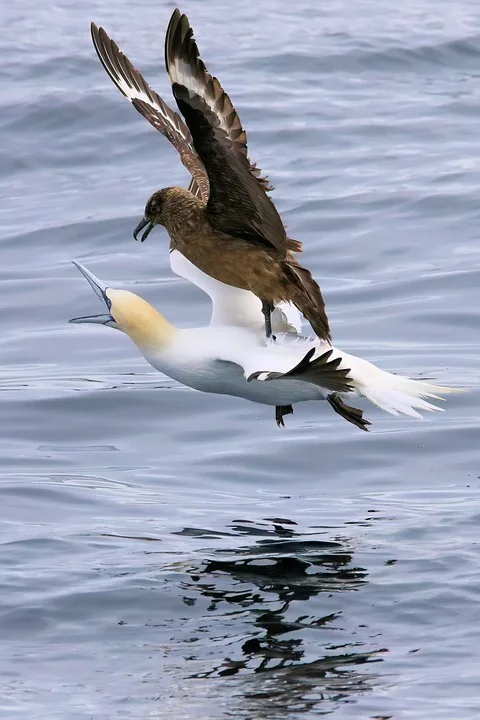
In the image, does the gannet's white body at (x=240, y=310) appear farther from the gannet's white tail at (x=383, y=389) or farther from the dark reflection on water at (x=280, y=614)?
the dark reflection on water at (x=280, y=614)

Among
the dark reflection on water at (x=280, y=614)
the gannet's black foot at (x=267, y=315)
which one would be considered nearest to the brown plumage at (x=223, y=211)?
the gannet's black foot at (x=267, y=315)

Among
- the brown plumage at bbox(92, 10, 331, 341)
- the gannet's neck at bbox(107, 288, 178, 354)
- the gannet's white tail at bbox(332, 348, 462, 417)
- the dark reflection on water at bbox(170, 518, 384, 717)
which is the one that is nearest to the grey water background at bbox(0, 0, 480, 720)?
the dark reflection on water at bbox(170, 518, 384, 717)

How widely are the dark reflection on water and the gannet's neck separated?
3.57 ft

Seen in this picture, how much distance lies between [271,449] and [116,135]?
8941 millimetres

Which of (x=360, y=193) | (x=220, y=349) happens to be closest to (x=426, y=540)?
(x=220, y=349)

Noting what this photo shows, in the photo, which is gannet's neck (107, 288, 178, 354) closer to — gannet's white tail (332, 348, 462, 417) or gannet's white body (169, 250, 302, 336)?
gannet's white body (169, 250, 302, 336)

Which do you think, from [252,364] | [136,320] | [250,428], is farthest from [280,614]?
[250,428]

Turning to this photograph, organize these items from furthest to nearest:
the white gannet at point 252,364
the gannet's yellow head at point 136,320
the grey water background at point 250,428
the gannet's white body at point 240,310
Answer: the gannet's white body at point 240,310, the gannet's yellow head at point 136,320, the white gannet at point 252,364, the grey water background at point 250,428

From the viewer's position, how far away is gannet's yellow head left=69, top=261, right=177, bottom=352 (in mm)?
8156

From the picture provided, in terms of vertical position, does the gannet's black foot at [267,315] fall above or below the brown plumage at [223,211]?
below

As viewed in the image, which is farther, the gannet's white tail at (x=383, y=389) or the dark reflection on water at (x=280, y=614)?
the gannet's white tail at (x=383, y=389)

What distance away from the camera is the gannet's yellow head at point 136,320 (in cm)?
816

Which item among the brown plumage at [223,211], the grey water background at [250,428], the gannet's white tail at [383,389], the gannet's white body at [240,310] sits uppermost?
the brown plumage at [223,211]

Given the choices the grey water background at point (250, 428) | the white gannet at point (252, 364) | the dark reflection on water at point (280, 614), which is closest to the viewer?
the dark reflection on water at point (280, 614)
